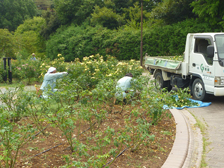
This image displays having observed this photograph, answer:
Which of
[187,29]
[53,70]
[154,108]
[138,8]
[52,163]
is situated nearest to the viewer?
[52,163]

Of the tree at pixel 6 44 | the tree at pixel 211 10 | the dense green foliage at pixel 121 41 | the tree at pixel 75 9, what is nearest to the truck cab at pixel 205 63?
the tree at pixel 211 10

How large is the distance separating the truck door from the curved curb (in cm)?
205

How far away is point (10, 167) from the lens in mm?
3924

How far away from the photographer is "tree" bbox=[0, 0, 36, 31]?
61.4 m

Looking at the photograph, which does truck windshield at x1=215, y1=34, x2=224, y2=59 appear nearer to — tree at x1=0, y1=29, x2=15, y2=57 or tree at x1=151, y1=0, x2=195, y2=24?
tree at x1=151, y1=0, x2=195, y2=24

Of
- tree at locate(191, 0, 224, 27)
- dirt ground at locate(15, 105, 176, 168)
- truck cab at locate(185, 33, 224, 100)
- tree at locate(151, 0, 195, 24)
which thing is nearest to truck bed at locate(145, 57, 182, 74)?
truck cab at locate(185, 33, 224, 100)

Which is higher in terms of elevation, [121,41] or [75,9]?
[75,9]

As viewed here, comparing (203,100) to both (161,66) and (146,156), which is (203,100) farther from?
(146,156)

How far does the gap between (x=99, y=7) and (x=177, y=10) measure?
524 inches

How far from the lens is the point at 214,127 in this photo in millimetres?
6648

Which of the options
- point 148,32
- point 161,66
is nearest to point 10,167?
→ point 161,66

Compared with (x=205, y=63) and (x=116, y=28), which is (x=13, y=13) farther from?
(x=205, y=63)

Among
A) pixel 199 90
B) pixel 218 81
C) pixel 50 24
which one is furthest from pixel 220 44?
pixel 50 24

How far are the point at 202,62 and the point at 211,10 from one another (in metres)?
13.3
